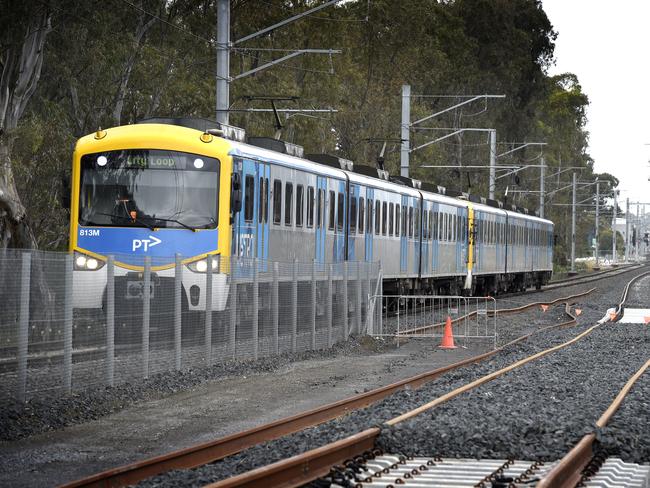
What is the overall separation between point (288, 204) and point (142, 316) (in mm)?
8175

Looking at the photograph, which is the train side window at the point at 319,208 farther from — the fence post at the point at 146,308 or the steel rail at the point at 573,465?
the steel rail at the point at 573,465

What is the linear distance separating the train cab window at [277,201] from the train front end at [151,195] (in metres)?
2.37

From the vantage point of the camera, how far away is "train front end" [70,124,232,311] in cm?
1967

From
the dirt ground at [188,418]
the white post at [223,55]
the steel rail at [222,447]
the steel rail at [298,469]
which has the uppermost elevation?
the white post at [223,55]

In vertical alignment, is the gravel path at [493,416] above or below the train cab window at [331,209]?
below

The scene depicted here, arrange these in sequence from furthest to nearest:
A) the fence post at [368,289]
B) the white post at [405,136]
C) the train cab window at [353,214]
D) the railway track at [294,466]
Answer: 1. the white post at [405,136]
2. the train cab window at [353,214]
3. the fence post at [368,289]
4. the railway track at [294,466]

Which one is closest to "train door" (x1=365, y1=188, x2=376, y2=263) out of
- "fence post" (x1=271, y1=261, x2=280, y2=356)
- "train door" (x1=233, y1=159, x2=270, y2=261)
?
"train door" (x1=233, y1=159, x2=270, y2=261)

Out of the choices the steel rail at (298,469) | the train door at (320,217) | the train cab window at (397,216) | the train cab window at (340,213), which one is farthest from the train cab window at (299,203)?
the steel rail at (298,469)

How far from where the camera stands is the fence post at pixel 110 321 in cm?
1422

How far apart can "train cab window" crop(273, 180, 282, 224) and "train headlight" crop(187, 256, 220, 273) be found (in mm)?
3514

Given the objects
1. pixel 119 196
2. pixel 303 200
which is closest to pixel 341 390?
pixel 119 196

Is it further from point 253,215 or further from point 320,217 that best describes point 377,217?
point 253,215

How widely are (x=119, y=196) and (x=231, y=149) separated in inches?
71.9

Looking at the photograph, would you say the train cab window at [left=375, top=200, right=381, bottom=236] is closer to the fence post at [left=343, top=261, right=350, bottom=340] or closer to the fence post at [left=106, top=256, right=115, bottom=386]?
the fence post at [left=343, top=261, right=350, bottom=340]
